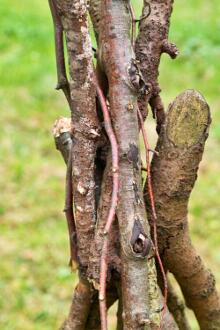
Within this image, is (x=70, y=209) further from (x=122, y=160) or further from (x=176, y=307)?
(x=176, y=307)

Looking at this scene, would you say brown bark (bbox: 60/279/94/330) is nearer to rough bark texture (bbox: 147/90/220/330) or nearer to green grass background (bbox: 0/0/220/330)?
rough bark texture (bbox: 147/90/220/330)

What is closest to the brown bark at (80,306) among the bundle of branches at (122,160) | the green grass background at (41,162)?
the bundle of branches at (122,160)

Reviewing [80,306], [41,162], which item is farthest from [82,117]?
[41,162]

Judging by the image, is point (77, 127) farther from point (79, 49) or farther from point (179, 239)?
point (179, 239)

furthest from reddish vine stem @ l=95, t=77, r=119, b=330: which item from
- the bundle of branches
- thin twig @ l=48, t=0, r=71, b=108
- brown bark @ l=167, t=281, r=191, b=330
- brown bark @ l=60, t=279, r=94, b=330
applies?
brown bark @ l=167, t=281, r=191, b=330

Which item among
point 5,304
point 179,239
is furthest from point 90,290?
point 5,304

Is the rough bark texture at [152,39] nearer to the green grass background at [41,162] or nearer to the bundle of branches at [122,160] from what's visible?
the bundle of branches at [122,160]
